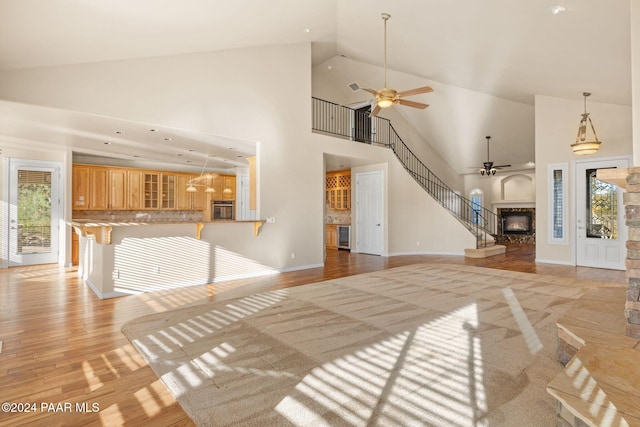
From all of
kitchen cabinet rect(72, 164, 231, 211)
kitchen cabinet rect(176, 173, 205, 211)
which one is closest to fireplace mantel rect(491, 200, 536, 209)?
kitchen cabinet rect(72, 164, 231, 211)

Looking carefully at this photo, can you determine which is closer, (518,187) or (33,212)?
(33,212)

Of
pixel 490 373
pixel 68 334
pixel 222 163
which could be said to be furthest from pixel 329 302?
pixel 222 163

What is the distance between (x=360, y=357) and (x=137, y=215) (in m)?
8.16

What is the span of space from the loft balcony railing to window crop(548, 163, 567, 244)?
1984 mm

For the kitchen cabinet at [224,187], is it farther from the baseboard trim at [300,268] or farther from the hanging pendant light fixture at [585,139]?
the hanging pendant light fixture at [585,139]

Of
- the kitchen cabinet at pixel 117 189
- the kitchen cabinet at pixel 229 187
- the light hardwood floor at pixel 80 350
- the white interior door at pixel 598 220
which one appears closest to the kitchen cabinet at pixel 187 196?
the kitchen cabinet at pixel 229 187

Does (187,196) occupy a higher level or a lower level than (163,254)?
higher

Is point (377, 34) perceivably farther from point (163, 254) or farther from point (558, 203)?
Answer: point (163, 254)

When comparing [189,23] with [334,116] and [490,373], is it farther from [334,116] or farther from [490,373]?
[334,116]

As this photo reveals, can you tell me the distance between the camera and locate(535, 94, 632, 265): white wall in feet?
21.9

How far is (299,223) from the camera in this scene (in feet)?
22.9

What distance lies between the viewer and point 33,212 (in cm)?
730

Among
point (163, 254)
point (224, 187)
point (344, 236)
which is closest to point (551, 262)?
point (344, 236)

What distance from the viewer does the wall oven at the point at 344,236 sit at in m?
10.4
